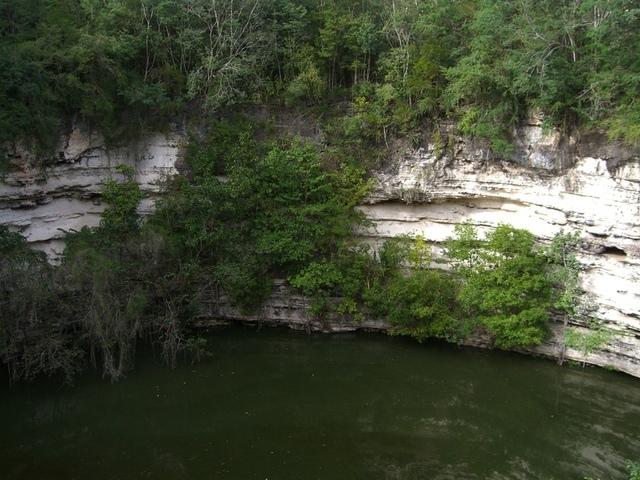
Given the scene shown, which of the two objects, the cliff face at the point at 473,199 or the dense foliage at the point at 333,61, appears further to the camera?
the dense foliage at the point at 333,61

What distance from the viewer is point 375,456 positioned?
11820mm

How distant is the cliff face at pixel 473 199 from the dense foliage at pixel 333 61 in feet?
2.72

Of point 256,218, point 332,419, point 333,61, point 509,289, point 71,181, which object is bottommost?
point 332,419

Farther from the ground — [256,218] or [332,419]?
[256,218]

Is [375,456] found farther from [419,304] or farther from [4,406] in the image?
[4,406]

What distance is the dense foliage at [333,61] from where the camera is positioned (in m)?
15.3

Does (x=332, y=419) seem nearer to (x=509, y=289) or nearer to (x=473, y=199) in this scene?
(x=509, y=289)

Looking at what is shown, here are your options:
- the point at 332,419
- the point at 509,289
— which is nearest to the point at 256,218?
the point at 332,419

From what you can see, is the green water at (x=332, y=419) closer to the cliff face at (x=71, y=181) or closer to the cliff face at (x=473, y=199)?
the cliff face at (x=473, y=199)

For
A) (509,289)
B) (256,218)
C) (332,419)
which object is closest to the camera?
(332,419)

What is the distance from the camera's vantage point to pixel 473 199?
59.1ft

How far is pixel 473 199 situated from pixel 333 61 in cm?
724

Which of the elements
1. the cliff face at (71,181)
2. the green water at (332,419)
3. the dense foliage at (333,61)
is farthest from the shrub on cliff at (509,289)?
the cliff face at (71,181)

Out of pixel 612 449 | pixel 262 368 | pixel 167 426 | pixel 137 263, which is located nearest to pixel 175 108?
pixel 137 263
